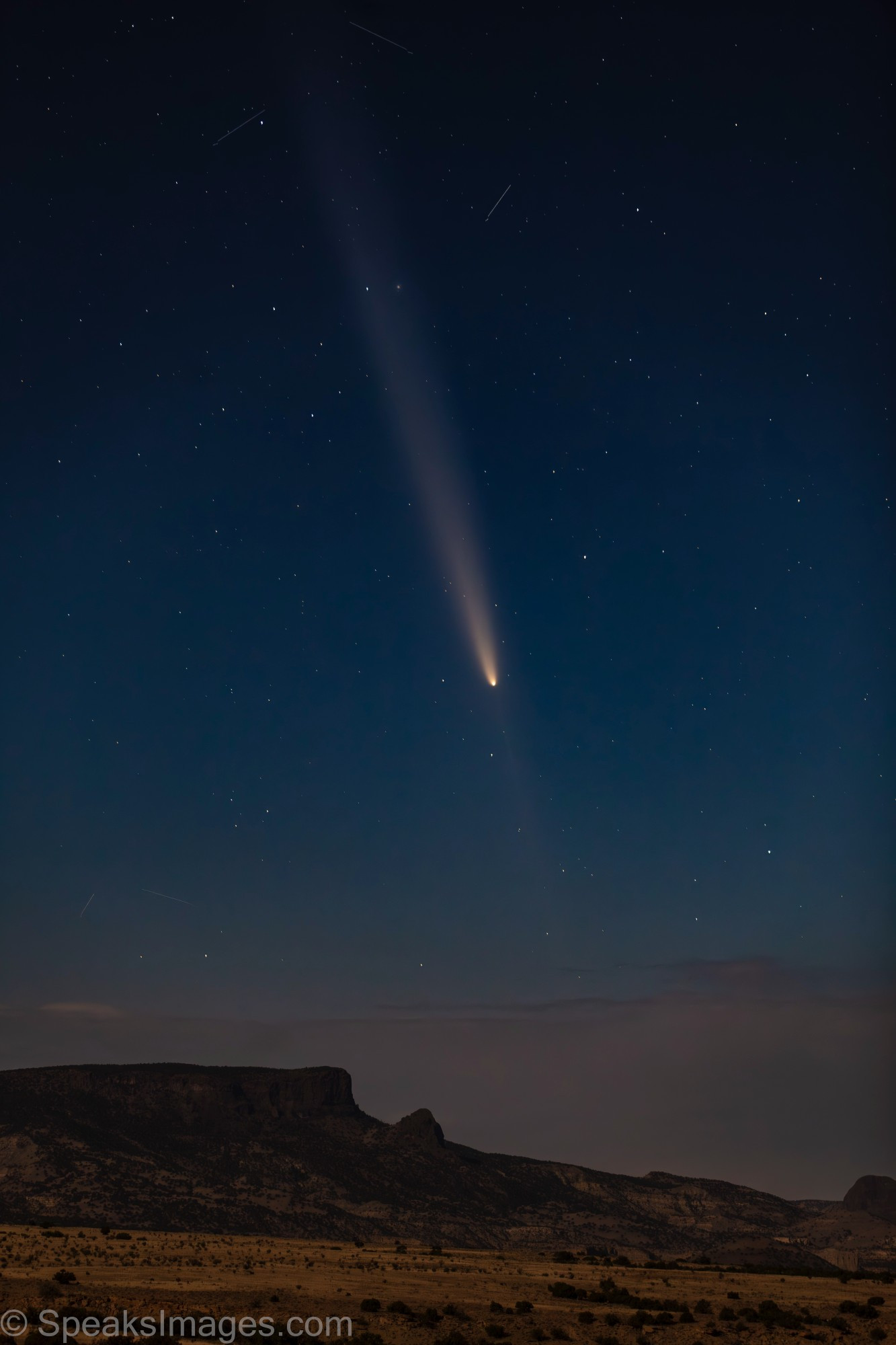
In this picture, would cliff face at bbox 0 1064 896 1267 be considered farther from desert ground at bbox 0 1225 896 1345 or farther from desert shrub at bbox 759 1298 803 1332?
desert shrub at bbox 759 1298 803 1332

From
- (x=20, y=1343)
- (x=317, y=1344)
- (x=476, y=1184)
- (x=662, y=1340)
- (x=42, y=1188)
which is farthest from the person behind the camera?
(x=476, y=1184)

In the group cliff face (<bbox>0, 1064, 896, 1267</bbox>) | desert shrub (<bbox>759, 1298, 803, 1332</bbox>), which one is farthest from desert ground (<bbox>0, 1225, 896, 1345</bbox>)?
cliff face (<bbox>0, 1064, 896, 1267</bbox>)

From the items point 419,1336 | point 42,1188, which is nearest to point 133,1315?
point 419,1336

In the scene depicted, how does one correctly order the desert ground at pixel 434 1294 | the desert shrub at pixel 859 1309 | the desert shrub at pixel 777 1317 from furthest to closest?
the desert shrub at pixel 859 1309
the desert shrub at pixel 777 1317
the desert ground at pixel 434 1294

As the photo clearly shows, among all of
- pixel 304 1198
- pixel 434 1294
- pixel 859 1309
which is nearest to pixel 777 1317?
pixel 859 1309

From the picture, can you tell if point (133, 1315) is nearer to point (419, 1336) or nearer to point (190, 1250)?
point (419, 1336)

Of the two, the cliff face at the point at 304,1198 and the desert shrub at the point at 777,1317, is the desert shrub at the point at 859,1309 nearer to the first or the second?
the desert shrub at the point at 777,1317

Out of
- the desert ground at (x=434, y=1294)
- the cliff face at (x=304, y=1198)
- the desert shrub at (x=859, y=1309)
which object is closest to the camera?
the desert ground at (x=434, y=1294)

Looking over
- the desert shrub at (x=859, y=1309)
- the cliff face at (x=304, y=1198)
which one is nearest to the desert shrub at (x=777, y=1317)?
the desert shrub at (x=859, y=1309)
